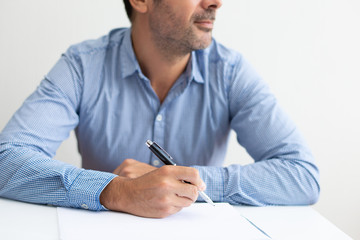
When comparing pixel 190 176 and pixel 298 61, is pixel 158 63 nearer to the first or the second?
pixel 190 176

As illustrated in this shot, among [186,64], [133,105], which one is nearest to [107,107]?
[133,105]

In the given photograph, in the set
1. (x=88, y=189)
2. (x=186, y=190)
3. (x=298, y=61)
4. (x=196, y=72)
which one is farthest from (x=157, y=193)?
(x=298, y=61)

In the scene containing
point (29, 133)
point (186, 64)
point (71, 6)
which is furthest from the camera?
point (71, 6)

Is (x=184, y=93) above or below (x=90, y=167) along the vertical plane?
above

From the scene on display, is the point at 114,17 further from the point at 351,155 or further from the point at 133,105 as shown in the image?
the point at 351,155

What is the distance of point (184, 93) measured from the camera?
1.60 meters

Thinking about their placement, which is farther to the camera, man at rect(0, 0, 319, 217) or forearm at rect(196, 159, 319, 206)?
man at rect(0, 0, 319, 217)

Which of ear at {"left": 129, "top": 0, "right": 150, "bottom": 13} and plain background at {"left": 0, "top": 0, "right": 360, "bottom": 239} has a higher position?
ear at {"left": 129, "top": 0, "right": 150, "bottom": 13}

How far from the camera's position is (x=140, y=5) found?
1687 mm

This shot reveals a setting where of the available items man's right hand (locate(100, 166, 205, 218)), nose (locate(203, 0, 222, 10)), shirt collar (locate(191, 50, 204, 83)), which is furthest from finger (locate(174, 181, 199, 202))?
nose (locate(203, 0, 222, 10))

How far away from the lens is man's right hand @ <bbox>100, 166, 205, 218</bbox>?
1.04 m

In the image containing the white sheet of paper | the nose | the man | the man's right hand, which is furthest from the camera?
the nose

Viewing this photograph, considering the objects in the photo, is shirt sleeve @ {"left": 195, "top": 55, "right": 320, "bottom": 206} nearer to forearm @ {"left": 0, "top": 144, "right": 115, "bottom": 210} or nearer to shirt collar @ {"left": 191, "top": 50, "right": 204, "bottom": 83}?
shirt collar @ {"left": 191, "top": 50, "right": 204, "bottom": 83}

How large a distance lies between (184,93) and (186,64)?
0.48ft
